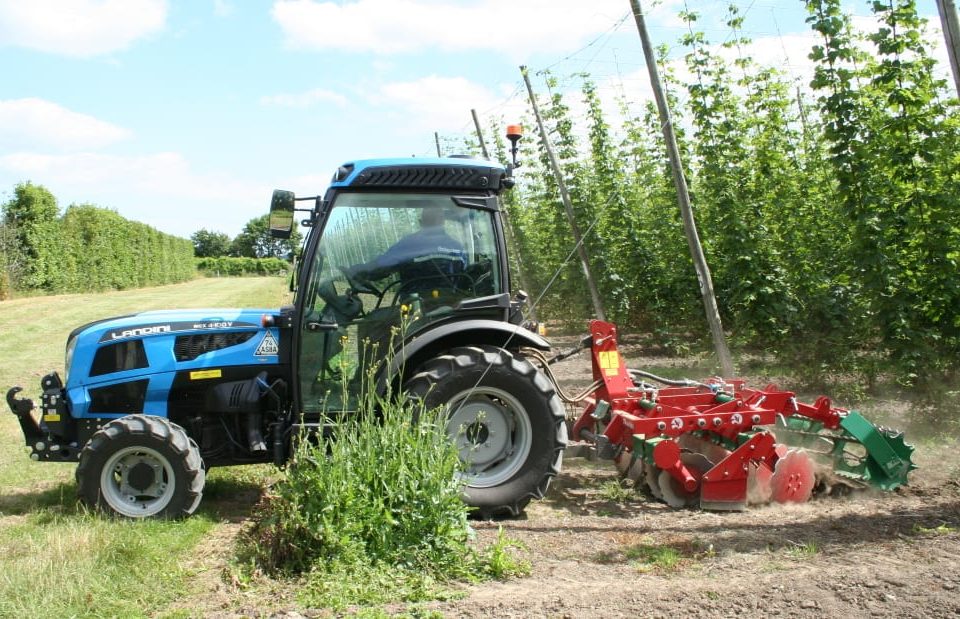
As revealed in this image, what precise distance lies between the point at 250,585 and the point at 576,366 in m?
9.07

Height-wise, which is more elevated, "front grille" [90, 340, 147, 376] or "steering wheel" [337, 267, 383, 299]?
"steering wheel" [337, 267, 383, 299]

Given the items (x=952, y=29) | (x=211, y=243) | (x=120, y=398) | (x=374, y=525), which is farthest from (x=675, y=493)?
(x=211, y=243)

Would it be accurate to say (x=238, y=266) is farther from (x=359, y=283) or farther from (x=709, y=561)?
(x=709, y=561)

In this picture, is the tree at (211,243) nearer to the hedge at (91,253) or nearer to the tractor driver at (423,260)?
the hedge at (91,253)

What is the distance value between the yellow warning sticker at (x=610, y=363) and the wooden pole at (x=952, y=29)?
2719 millimetres

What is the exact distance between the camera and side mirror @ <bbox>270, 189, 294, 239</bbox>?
4.91 meters

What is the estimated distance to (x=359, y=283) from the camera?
5.27 meters

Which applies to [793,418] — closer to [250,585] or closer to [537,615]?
[537,615]

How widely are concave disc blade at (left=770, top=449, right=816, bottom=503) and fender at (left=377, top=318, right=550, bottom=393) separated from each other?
1.75m

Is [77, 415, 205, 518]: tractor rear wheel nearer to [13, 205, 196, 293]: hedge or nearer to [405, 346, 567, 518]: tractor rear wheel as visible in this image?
[405, 346, 567, 518]: tractor rear wheel

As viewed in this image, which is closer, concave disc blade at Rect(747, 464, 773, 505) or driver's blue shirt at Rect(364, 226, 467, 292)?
driver's blue shirt at Rect(364, 226, 467, 292)

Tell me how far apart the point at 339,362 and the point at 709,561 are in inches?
98.0

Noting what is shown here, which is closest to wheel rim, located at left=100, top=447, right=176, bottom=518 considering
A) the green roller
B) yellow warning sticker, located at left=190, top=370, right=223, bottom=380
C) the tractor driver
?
yellow warning sticker, located at left=190, top=370, right=223, bottom=380

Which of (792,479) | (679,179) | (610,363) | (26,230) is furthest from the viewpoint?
(26,230)
